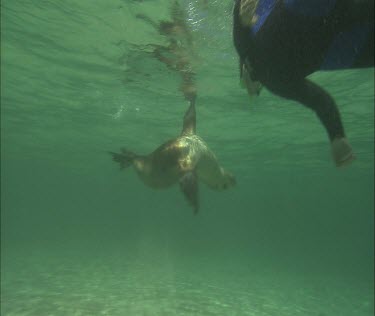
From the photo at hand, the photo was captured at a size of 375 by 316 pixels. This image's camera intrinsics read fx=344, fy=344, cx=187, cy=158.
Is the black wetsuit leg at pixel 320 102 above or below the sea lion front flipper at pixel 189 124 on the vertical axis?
below

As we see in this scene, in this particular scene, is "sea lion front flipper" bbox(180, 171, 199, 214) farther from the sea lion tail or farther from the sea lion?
the sea lion tail

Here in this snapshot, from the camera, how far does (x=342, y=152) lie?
2.89 meters

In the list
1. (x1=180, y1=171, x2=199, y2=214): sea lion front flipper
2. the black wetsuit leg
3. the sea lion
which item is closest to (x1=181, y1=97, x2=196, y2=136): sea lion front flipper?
the sea lion

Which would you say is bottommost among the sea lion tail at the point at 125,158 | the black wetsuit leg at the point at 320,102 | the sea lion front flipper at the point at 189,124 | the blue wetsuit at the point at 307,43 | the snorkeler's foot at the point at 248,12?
the black wetsuit leg at the point at 320,102

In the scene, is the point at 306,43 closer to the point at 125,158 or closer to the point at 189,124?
the point at 125,158

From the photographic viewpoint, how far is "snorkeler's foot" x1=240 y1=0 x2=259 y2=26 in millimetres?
2985

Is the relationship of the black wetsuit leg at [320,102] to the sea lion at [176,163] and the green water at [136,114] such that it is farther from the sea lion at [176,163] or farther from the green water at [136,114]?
the green water at [136,114]

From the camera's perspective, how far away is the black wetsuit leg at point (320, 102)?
2975 mm

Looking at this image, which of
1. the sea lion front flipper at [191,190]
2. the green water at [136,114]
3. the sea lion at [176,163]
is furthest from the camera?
the green water at [136,114]

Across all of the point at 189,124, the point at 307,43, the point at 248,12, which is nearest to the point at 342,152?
the point at 307,43

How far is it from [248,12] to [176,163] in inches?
144

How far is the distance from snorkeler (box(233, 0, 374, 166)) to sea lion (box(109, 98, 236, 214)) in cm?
290

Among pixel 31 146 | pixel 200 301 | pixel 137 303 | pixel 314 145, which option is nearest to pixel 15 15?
pixel 137 303

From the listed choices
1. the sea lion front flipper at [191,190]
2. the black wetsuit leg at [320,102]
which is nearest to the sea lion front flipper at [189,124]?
the sea lion front flipper at [191,190]
